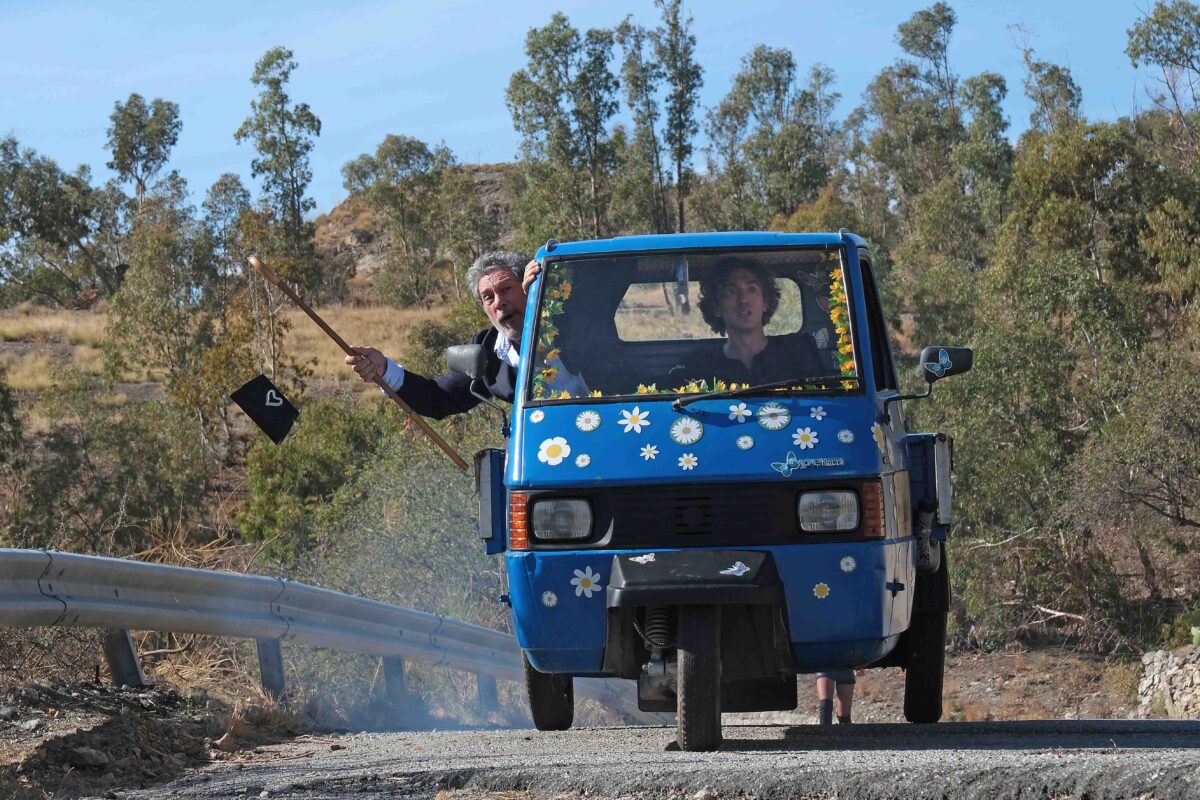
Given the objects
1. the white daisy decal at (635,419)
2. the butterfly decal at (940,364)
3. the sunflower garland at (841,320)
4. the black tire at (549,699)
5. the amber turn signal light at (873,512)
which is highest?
the sunflower garland at (841,320)

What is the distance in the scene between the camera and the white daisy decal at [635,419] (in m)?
6.45

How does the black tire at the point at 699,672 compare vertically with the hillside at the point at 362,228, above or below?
below

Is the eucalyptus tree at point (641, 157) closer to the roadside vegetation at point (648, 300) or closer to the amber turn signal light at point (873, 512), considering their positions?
the roadside vegetation at point (648, 300)

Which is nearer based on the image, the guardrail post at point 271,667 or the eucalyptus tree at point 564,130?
the guardrail post at point 271,667

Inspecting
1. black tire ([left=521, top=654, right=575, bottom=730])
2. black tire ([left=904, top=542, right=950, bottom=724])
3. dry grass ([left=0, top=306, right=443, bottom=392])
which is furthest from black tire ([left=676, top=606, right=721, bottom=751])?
dry grass ([left=0, top=306, right=443, bottom=392])

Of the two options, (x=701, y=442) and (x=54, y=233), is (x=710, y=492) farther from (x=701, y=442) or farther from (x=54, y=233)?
(x=54, y=233)

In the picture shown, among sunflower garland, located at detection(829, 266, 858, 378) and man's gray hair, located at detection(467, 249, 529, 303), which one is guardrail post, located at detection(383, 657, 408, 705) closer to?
man's gray hair, located at detection(467, 249, 529, 303)

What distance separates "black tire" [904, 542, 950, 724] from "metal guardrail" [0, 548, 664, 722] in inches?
119

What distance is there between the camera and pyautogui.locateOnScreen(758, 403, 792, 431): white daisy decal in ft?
21.0

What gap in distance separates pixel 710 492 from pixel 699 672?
70cm

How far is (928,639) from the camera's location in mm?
7914

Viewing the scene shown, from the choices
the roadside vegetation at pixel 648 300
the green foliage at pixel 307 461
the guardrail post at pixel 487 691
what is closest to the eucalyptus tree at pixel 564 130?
the roadside vegetation at pixel 648 300

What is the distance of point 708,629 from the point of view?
19.9 ft

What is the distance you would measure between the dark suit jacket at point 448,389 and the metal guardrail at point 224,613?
45.0 inches
